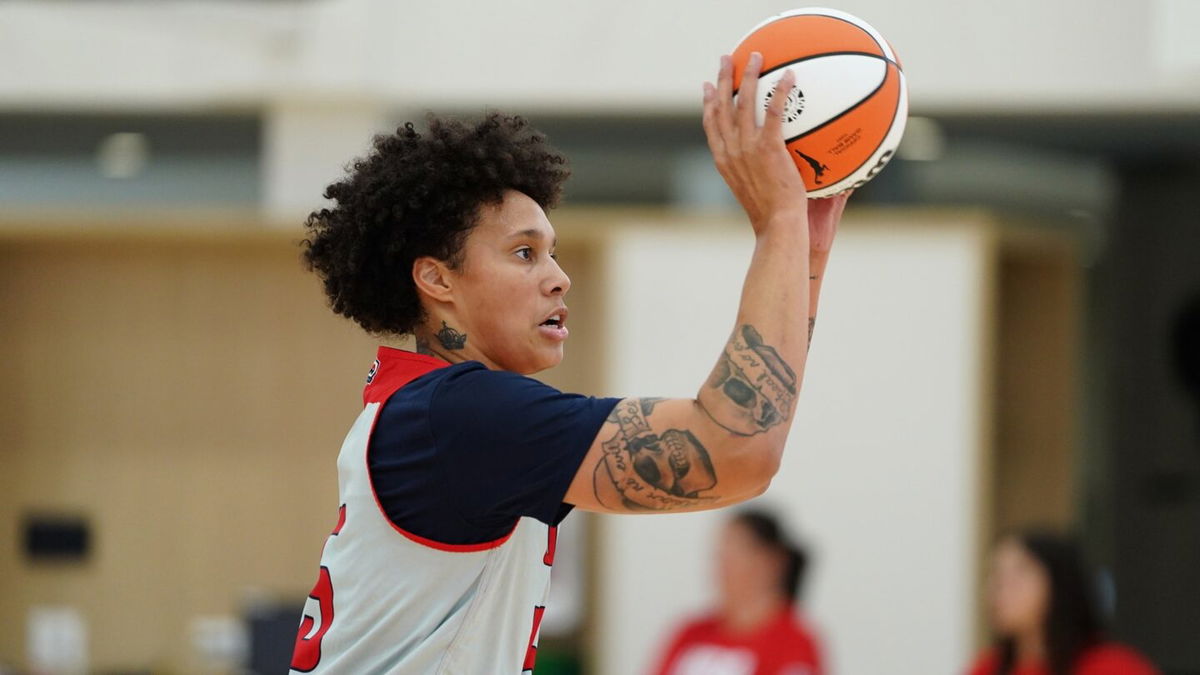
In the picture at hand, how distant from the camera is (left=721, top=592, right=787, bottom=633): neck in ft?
19.5

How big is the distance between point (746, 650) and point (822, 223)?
365 cm

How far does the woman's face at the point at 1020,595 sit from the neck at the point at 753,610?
805 mm

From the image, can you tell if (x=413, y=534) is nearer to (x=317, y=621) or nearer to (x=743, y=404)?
(x=317, y=621)

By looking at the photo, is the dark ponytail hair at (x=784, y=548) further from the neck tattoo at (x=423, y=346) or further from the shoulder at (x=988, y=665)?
the neck tattoo at (x=423, y=346)

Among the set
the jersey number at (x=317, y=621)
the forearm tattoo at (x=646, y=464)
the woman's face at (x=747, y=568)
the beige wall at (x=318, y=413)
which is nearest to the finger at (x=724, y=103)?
the forearm tattoo at (x=646, y=464)

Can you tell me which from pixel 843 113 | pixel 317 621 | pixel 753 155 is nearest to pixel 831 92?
pixel 843 113

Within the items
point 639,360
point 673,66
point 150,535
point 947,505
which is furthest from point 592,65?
point 150,535

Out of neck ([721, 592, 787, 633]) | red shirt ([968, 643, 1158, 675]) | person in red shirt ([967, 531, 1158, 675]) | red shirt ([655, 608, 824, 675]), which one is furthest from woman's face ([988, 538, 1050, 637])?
neck ([721, 592, 787, 633])

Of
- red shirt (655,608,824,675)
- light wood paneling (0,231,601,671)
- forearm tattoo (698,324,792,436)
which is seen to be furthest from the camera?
light wood paneling (0,231,601,671)

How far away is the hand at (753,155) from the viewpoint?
2.14 m

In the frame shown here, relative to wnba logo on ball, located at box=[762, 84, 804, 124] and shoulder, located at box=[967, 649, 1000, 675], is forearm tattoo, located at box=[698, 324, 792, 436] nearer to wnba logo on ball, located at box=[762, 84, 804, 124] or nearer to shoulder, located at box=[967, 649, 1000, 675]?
wnba logo on ball, located at box=[762, 84, 804, 124]

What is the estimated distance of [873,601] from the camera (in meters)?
6.96

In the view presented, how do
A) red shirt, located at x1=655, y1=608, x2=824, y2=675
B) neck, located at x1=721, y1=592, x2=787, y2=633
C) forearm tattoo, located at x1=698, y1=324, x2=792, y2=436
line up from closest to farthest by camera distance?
forearm tattoo, located at x1=698, y1=324, x2=792, y2=436 < red shirt, located at x1=655, y1=608, x2=824, y2=675 < neck, located at x1=721, y1=592, x2=787, y2=633

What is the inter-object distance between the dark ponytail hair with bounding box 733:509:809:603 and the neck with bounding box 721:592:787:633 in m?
0.06
